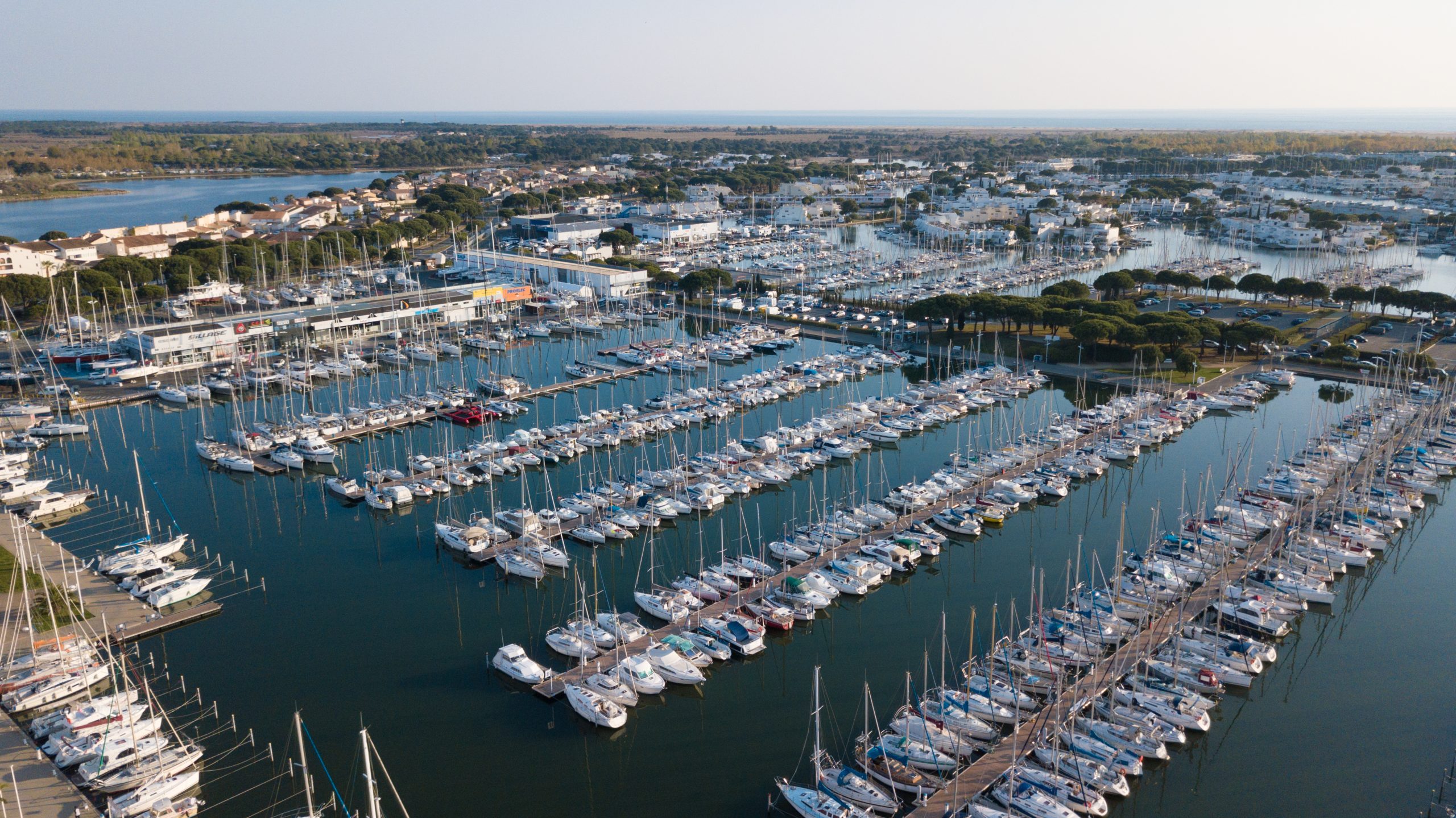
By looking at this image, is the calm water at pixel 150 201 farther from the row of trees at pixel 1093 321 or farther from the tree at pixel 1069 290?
the tree at pixel 1069 290

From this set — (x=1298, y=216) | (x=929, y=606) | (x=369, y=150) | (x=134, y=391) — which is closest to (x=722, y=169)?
(x=1298, y=216)

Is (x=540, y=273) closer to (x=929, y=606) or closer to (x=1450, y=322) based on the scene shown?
(x=929, y=606)

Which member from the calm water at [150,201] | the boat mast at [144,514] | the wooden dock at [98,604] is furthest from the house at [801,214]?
the wooden dock at [98,604]

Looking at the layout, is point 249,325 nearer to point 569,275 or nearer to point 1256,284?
point 569,275

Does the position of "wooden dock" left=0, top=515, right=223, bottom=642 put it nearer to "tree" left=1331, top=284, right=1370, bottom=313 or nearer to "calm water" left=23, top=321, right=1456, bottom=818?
"calm water" left=23, top=321, right=1456, bottom=818

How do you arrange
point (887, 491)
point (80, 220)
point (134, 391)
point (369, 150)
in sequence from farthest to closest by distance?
point (369, 150) < point (80, 220) < point (134, 391) < point (887, 491)
